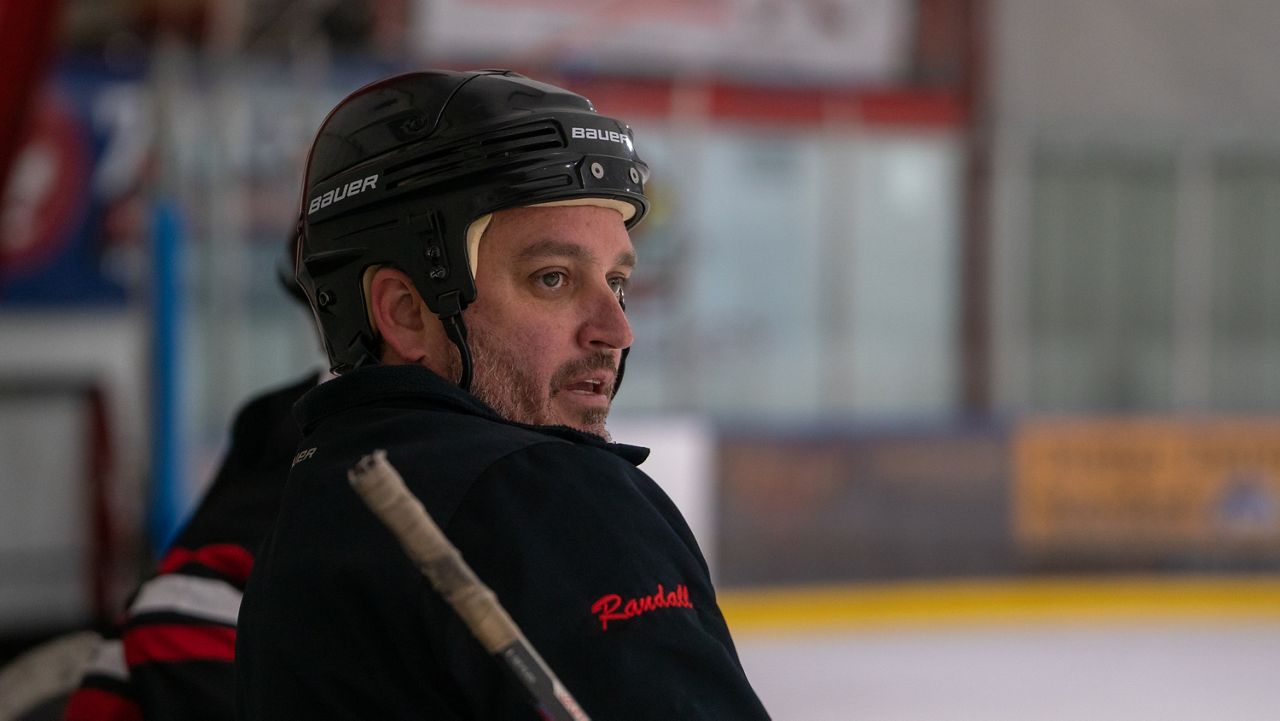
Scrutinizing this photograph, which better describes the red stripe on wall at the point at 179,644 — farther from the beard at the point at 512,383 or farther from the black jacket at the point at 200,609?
the beard at the point at 512,383

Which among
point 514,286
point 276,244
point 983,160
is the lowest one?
point 514,286

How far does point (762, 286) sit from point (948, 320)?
1.06m

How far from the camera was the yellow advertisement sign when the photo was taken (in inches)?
264

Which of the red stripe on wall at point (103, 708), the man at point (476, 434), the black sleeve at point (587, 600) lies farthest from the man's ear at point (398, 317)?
the red stripe on wall at point (103, 708)

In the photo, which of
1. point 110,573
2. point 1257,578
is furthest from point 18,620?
point 1257,578

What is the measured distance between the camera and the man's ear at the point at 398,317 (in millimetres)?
1037

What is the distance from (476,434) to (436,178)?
0.74 ft

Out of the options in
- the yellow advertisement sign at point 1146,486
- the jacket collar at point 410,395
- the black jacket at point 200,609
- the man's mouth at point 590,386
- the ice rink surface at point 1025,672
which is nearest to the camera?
the jacket collar at point 410,395

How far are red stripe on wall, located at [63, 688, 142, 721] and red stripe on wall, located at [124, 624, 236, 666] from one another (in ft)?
0.13

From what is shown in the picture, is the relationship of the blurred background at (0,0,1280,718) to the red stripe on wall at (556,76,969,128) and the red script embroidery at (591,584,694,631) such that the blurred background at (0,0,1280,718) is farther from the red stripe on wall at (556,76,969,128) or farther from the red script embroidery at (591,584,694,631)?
the red script embroidery at (591,584,694,631)

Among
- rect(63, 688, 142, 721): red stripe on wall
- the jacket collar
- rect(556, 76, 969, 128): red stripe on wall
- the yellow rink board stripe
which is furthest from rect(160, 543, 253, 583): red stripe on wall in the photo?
rect(556, 76, 969, 128): red stripe on wall

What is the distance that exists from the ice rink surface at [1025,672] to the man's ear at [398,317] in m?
3.40

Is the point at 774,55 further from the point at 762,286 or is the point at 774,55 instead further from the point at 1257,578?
the point at 1257,578

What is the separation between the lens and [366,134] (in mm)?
1052
